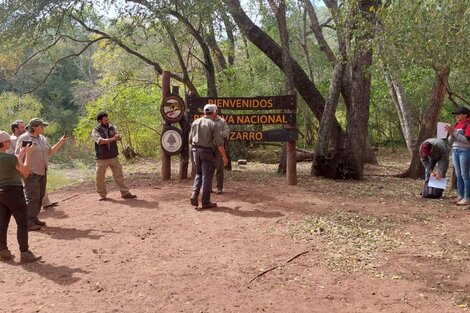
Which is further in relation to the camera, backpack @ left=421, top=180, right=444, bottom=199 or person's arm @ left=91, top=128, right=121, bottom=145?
backpack @ left=421, top=180, right=444, bottom=199

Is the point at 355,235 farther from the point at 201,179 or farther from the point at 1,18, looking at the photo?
the point at 1,18

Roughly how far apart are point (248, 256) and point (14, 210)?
2699 millimetres

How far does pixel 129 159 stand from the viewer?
21.0 meters

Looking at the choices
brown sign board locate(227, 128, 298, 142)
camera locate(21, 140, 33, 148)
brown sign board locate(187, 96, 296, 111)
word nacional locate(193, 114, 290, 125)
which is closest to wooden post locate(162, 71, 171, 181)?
brown sign board locate(187, 96, 296, 111)

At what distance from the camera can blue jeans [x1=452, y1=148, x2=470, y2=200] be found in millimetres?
7895

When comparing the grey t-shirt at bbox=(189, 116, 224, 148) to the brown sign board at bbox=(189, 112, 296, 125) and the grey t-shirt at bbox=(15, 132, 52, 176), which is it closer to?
the brown sign board at bbox=(189, 112, 296, 125)

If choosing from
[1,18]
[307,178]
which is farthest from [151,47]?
[307,178]

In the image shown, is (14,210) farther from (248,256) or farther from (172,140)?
(172,140)

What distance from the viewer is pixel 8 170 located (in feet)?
18.3

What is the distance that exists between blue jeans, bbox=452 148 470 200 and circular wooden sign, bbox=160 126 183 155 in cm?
540

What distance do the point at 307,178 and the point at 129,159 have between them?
37.5ft

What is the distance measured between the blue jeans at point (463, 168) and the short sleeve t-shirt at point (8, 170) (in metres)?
6.54

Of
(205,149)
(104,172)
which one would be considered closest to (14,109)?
(104,172)

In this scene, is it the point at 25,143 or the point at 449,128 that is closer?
the point at 25,143
